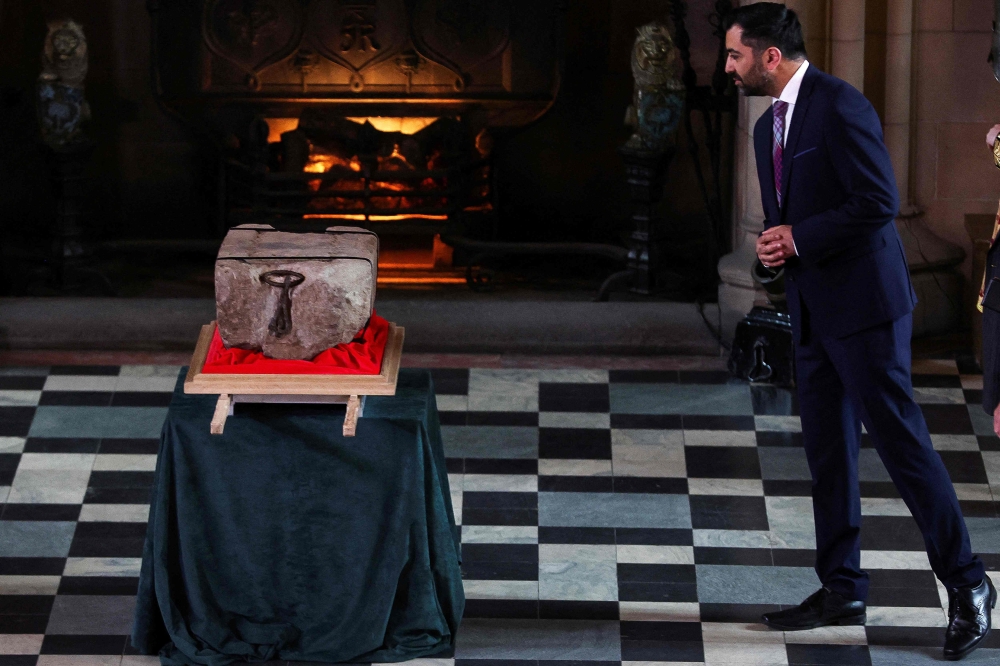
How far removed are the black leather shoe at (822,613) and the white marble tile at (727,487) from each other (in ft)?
2.97

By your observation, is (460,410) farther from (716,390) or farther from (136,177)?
(136,177)

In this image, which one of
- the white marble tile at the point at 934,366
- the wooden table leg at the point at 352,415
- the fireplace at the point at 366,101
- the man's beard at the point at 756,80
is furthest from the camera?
the fireplace at the point at 366,101

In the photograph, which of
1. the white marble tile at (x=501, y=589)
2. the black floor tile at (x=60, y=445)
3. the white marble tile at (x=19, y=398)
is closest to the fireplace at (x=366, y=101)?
the white marble tile at (x=19, y=398)

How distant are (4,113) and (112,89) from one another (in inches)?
19.9

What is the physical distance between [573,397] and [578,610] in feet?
5.56

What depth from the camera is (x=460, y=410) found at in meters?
5.67

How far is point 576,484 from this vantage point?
16.4 ft

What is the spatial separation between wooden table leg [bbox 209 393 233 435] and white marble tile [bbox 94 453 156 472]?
1581mm

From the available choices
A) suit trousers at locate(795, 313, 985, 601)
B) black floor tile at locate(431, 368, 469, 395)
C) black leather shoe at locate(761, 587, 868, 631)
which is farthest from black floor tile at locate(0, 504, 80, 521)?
suit trousers at locate(795, 313, 985, 601)

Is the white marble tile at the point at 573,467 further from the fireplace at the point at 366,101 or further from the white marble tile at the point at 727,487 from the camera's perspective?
the fireplace at the point at 366,101

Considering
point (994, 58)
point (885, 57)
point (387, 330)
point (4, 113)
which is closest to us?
point (387, 330)

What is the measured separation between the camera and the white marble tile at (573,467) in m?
5.10

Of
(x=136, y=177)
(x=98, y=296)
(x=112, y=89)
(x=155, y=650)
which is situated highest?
(x=112, y=89)

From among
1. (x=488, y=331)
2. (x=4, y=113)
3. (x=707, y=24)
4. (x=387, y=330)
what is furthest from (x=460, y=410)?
(x=4, y=113)
